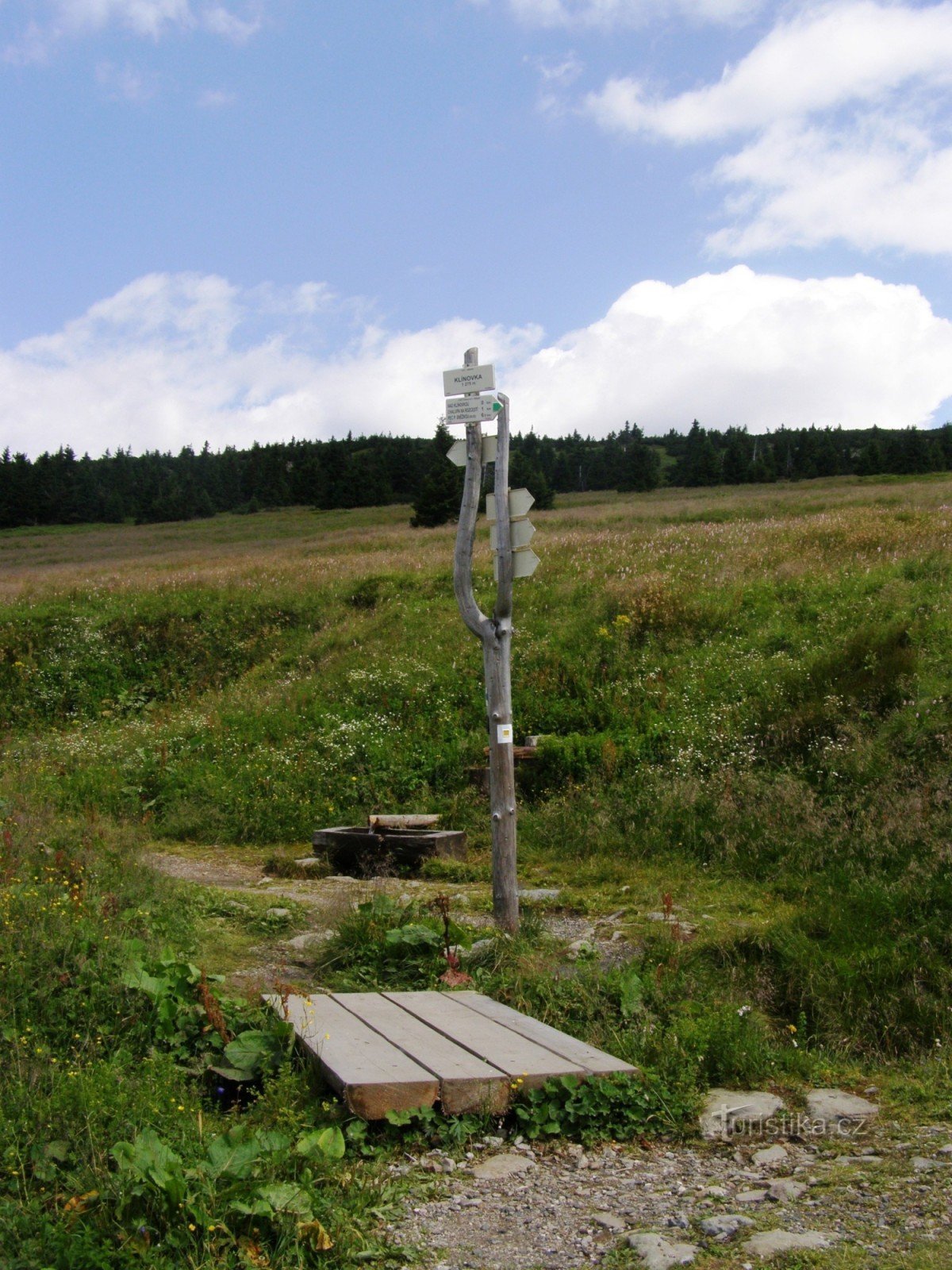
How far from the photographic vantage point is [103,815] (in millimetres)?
11602

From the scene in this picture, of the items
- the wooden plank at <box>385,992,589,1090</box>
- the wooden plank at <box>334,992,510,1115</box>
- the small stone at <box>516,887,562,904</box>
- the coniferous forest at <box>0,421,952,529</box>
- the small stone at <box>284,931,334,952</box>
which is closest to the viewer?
the wooden plank at <box>334,992,510,1115</box>

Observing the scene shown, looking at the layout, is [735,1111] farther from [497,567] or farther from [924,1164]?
[497,567]

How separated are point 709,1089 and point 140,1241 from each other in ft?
9.06

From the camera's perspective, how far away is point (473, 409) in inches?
291

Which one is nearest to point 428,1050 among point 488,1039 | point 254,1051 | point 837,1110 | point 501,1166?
point 488,1039

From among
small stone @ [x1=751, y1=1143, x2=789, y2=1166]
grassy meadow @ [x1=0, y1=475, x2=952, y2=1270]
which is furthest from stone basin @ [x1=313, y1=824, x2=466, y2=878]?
small stone @ [x1=751, y1=1143, x2=789, y2=1166]

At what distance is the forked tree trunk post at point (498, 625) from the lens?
24.4 feet

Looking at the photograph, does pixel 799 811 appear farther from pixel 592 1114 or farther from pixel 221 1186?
pixel 221 1186

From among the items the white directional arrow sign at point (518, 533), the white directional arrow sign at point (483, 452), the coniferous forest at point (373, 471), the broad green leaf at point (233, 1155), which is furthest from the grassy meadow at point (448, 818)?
the coniferous forest at point (373, 471)

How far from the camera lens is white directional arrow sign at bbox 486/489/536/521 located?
7348 mm

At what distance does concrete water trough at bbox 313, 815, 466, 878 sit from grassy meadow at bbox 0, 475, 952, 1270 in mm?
349

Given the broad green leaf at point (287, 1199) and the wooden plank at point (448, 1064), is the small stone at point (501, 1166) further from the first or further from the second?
the broad green leaf at point (287, 1199)

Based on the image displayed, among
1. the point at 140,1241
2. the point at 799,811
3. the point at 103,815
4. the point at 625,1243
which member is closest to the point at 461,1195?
the point at 625,1243

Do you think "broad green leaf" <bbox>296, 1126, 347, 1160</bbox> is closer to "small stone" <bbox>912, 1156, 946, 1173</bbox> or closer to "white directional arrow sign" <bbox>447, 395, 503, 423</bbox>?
"small stone" <bbox>912, 1156, 946, 1173</bbox>
